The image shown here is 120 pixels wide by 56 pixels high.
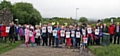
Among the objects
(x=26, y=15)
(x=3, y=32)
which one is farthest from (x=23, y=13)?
(x=3, y=32)

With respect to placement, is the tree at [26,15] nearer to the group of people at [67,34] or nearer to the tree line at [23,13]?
the tree line at [23,13]

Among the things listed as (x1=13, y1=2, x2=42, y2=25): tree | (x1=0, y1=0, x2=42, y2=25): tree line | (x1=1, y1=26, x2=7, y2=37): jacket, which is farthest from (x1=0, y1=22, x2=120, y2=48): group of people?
(x1=13, y1=2, x2=42, y2=25): tree

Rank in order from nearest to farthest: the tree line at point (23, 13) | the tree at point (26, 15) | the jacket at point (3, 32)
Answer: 1. the jacket at point (3, 32)
2. the tree at point (26, 15)
3. the tree line at point (23, 13)

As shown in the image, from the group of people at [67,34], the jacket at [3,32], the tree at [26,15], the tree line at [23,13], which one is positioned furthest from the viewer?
the tree line at [23,13]

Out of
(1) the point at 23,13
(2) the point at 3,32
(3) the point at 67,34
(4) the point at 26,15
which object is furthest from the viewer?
(1) the point at 23,13

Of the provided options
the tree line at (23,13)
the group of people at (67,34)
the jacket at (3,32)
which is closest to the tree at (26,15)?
the tree line at (23,13)

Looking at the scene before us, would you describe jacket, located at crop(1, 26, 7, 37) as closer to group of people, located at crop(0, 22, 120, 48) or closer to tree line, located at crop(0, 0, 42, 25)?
group of people, located at crop(0, 22, 120, 48)

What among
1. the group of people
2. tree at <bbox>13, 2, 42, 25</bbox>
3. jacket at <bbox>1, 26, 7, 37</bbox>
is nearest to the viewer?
the group of people

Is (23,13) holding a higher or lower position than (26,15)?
higher

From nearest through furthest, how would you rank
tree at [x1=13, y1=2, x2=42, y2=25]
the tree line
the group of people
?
the group of people
tree at [x1=13, y1=2, x2=42, y2=25]
the tree line

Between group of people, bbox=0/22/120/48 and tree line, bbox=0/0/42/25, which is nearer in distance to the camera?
group of people, bbox=0/22/120/48

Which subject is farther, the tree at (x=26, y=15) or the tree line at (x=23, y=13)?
the tree line at (x=23, y=13)

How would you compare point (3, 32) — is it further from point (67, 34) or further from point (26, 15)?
point (26, 15)

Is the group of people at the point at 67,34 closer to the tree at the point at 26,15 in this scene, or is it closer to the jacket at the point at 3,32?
the jacket at the point at 3,32
